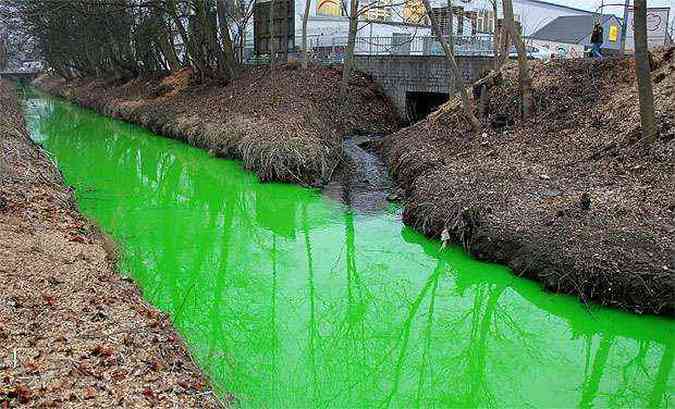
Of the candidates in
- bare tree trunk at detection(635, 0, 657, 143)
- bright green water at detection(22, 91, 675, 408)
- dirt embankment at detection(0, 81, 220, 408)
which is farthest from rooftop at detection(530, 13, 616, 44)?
dirt embankment at detection(0, 81, 220, 408)

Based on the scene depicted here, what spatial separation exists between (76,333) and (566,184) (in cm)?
860

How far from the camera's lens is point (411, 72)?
24.1m

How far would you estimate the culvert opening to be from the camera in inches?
971

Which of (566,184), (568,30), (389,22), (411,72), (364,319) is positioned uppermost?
(568,30)

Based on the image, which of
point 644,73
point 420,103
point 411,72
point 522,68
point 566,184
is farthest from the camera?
point 420,103

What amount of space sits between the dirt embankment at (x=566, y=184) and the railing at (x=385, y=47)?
690 centimetres

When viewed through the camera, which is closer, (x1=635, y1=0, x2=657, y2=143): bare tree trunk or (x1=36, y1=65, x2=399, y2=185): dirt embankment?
(x1=635, y1=0, x2=657, y2=143): bare tree trunk

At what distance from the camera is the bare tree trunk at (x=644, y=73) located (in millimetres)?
10891

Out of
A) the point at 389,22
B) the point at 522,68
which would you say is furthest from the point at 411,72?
the point at 522,68

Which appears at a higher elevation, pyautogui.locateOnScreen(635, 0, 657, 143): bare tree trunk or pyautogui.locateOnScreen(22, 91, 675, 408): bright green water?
pyautogui.locateOnScreen(635, 0, 657, 143): bare tree trunk

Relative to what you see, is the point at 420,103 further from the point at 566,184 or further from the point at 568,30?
the point at 566,184

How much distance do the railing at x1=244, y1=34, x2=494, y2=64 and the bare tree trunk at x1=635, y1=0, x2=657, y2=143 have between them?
11.7 m

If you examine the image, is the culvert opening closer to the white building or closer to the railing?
the railing

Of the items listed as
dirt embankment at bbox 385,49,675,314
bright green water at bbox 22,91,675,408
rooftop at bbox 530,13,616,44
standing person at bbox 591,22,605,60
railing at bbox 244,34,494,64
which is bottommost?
bright green water at bbox 22,91,675,408
